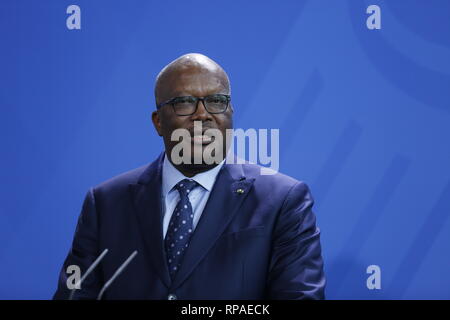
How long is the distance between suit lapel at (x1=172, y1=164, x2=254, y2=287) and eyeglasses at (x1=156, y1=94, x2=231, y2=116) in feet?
0.66

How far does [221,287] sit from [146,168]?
1.76 ft

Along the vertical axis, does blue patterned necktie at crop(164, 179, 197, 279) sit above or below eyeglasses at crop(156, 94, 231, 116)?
below

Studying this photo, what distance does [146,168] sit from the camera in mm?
2180

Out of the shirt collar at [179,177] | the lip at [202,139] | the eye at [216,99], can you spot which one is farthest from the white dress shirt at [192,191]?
the eye at [216,99]

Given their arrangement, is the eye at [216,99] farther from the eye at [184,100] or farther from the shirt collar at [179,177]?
the shirt collar at [179,177]

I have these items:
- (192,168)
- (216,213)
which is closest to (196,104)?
(192,168)

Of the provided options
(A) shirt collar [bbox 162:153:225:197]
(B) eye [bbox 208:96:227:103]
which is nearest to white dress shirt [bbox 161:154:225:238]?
(A) shirt collar [bbox 162:153:225:197]

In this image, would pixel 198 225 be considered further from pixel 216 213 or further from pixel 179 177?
pixel 179 177

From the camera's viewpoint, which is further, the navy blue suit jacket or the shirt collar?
the shirt collar

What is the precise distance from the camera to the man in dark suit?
1.86 metres

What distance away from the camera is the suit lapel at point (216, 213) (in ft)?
6.11

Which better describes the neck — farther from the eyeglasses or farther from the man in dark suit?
the eyeglasses

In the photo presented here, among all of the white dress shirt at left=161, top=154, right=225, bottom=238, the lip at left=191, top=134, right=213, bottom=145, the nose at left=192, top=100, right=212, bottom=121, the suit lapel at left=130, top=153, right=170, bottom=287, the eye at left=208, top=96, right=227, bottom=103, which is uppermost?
the eye at left=208, top=96, right=227, bottom=103
